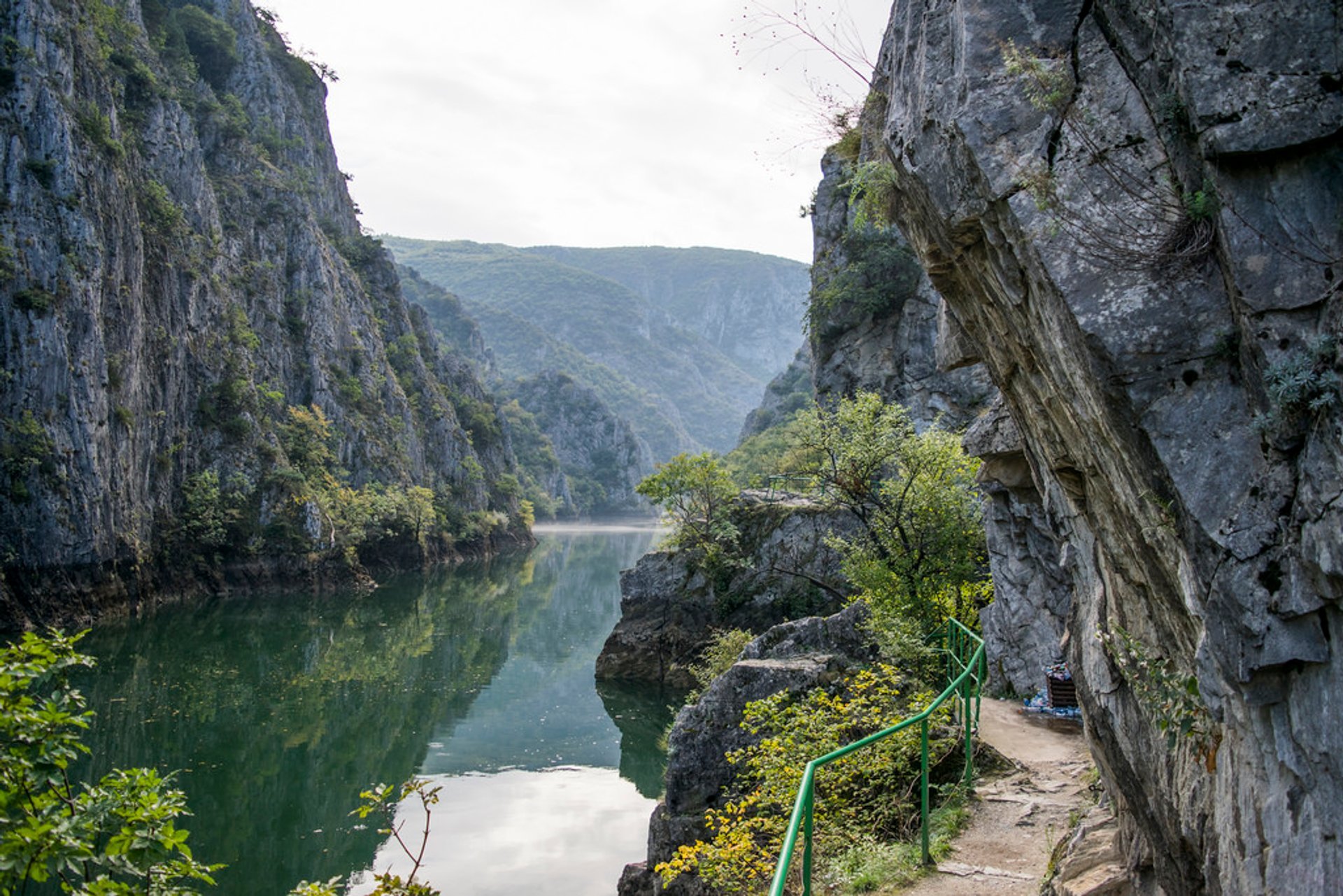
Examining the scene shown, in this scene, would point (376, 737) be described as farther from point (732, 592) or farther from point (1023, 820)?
point (1023, 820)

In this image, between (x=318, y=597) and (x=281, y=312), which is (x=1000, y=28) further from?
(x=281, y=312)

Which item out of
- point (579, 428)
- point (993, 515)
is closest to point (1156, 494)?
point (993, 515)

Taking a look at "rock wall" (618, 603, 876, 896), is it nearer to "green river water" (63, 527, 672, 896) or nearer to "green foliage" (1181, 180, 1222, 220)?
"green river water" (63, 527, 672, 896)

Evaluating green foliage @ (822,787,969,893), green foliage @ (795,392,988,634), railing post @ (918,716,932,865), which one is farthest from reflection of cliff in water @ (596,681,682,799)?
railing post @ (918,716,932,865)

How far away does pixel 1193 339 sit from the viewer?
13.6 ft

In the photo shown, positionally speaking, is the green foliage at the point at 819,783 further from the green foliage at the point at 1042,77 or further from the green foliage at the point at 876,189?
the green foliage at the point at 1042,77

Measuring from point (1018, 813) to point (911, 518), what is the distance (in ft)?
31.6

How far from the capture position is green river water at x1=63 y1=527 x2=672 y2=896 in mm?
13773

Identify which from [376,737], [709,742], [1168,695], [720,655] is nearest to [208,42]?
[376,737]

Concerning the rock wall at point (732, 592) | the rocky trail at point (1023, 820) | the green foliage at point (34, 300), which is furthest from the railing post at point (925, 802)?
the green foliage at point (34, 300)

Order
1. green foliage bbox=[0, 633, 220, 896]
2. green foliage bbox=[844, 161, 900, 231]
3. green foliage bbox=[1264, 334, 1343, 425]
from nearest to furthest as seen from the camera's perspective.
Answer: green foliage bbox=[1264, 334, 1343, 425] < green foliage bbox=[0, 633, 220, 896] < green foliage bbox=[844, 161, 900, 231]

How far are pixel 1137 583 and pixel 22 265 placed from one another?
1324 inches

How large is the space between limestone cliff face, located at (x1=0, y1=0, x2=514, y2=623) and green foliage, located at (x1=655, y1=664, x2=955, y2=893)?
83.5 ft

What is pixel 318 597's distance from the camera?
4012 cm
